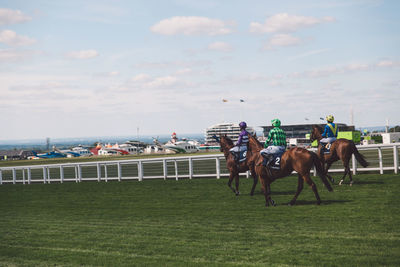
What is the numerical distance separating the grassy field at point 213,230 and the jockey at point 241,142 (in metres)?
1.34

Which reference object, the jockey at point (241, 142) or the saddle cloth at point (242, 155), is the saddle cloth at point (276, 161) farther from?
the saddle cloth at point (242, 155)

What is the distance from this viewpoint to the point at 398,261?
5957 mm

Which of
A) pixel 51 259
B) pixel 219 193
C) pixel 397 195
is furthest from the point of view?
pixel 219 193

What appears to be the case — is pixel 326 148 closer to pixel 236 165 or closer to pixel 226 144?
pixel 236 165

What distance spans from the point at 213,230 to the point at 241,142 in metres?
4.71

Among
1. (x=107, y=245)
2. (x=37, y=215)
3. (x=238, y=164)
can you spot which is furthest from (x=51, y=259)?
(x=238, y=164)

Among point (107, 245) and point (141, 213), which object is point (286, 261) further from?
point (141, 213)

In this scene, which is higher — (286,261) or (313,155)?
(313,155)

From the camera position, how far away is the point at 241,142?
13.1 m

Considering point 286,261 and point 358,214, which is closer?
point 286,261

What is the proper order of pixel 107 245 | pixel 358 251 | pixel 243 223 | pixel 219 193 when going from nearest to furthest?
pixel 358 251 → pixel 107 245 → pixel 243 223 → pixel 219 193

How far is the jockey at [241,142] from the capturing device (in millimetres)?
13086

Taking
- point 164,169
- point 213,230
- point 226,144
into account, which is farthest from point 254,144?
point 164,169

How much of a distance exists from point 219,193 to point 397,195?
17.6ft
